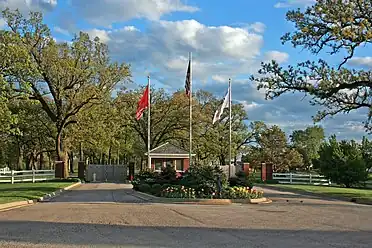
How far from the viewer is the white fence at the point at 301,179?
44.6 metres

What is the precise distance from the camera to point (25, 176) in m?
45.0

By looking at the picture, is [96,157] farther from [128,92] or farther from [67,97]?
[67,97]

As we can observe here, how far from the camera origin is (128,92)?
6188cm

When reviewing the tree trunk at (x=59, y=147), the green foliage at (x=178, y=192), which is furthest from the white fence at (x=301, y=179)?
the green foliage at (x=178, y=192)

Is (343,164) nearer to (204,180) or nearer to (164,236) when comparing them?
(204,180)

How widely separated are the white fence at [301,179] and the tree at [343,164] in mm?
2312

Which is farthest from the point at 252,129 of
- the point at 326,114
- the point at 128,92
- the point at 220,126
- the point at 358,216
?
the point at 358,216

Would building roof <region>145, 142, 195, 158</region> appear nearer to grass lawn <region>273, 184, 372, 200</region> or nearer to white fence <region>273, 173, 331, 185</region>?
white fence <region>273, 173, 331, 185</region>

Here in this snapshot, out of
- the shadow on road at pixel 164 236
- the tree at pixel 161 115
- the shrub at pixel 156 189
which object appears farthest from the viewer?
the tree at pixel 161 115

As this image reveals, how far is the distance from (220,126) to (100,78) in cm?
2552

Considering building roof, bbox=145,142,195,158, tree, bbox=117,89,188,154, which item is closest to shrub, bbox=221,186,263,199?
building roof, bbox=145,142,195,158

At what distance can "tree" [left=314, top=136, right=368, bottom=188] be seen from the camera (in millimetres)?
40219

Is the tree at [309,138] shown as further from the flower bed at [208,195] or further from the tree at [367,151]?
the flower bed at [208,195]

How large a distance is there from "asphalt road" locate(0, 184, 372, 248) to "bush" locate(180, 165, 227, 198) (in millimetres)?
4931
